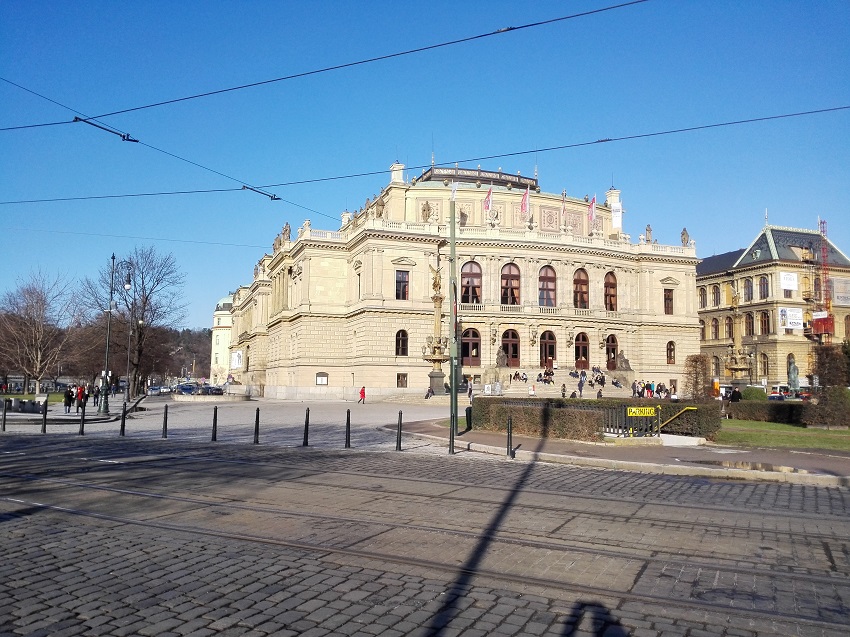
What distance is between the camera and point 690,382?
35.5 meters

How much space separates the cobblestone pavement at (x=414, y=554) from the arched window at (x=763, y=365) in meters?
81.9

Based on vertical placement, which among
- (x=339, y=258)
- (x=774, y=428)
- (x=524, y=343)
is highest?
(x=339, y=258)

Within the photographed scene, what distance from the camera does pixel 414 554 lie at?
743 centimetres

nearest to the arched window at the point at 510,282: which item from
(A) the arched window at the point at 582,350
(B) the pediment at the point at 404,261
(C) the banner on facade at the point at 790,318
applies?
(A) the arched window at the point at 582,350

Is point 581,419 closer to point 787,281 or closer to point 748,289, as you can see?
point 787,281

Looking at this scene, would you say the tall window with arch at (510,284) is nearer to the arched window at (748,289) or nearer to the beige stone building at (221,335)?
the arched window at (748,289)

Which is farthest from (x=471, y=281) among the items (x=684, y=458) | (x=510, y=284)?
(x=684, y=458)

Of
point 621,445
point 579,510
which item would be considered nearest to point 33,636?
point 579,510

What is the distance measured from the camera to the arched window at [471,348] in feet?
207

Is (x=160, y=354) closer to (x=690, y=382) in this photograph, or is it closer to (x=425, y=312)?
(x=425, y=312)

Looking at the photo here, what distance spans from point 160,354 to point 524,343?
46.2 metres

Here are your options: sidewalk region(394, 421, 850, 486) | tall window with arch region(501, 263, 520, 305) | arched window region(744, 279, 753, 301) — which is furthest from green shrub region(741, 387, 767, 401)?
arched window region(744, 279, 753, 301)

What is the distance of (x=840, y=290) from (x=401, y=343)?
64.1 meters

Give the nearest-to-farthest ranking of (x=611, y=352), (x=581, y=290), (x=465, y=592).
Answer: (x=465, y=592) → (x=581, y=290) → (x=611, y=352)
